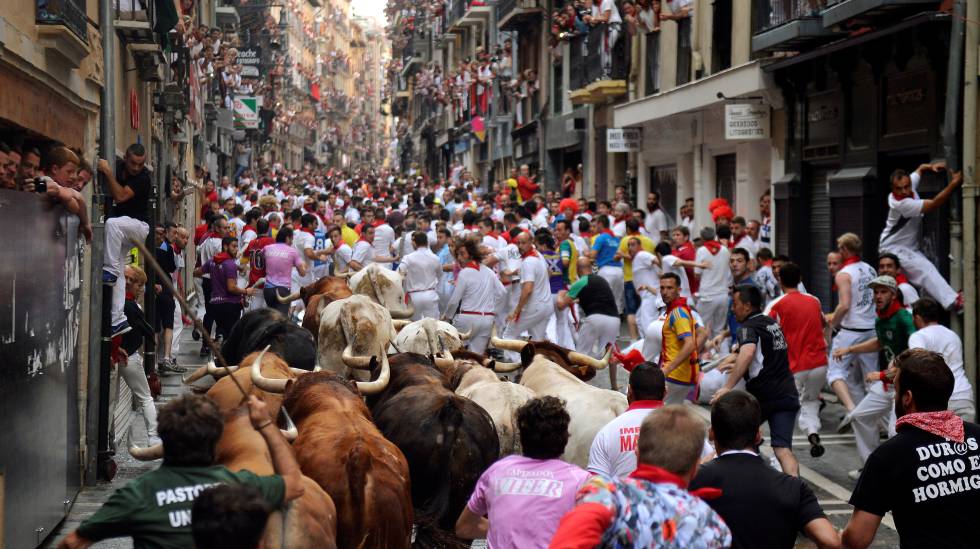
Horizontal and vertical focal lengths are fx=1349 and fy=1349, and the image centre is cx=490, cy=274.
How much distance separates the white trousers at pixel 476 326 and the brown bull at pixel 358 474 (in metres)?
7.60

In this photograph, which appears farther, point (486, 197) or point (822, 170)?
point (486, 197)

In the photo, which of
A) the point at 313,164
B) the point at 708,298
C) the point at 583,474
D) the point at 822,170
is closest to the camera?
the point at 583,474

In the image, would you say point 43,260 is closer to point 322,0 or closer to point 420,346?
point 420,346

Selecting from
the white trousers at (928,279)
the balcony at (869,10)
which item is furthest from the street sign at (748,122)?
the white trousers at (928,279)

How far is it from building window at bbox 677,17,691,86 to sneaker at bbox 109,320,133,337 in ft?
55.6

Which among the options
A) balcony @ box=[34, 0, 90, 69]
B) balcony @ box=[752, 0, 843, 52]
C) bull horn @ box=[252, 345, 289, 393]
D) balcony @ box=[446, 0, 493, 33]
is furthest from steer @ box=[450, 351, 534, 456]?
balcony @ box=[446, 0, 493, 33]

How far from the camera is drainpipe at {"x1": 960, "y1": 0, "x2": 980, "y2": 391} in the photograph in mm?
13250

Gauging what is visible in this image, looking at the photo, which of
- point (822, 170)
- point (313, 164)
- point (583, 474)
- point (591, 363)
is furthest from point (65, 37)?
point (313, 164)

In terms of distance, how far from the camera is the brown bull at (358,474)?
19.4 feet

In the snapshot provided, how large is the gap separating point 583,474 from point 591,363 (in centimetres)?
449

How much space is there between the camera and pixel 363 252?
59.9 ft

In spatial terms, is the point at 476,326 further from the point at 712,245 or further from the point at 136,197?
the point at 136,197

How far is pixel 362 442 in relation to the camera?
20.1 feet

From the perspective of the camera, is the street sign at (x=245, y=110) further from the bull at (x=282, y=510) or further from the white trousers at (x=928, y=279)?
the bull at (x=282, y=510)
